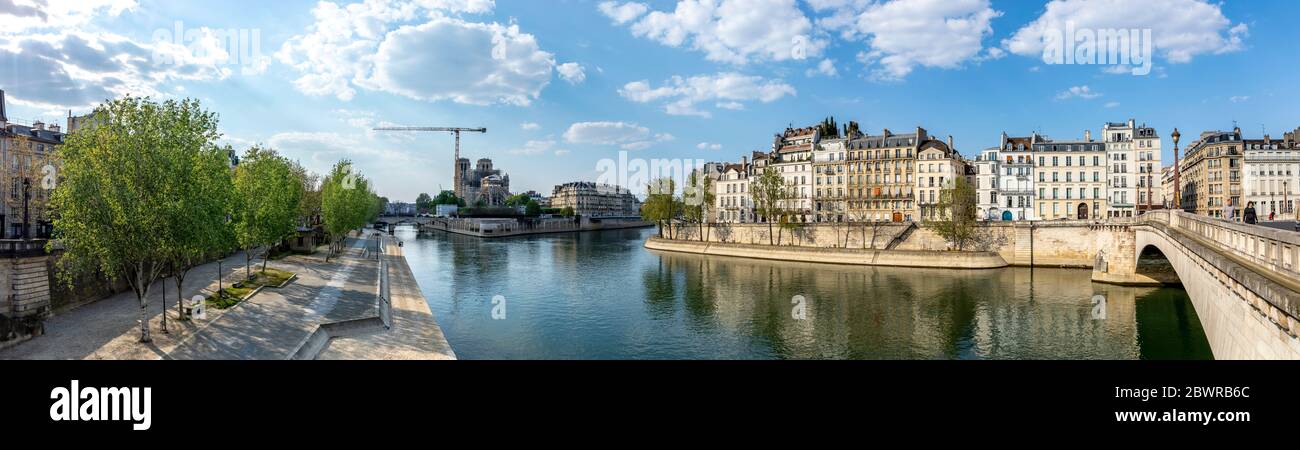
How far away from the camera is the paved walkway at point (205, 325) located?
707 inches

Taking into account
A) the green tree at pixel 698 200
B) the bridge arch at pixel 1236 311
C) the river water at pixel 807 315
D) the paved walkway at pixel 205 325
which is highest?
the green tree at pixel 698 200

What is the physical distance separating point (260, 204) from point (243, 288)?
297 inches

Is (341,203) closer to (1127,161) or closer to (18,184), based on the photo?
(18,184)

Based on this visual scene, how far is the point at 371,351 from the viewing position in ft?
67.6

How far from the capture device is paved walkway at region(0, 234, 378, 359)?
58.9 feet

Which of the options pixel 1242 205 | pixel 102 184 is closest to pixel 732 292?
pixel 102 184

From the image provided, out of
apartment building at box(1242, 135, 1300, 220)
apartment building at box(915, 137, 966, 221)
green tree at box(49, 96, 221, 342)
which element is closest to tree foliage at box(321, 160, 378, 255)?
green tree at box(49, 96, 221, 342)

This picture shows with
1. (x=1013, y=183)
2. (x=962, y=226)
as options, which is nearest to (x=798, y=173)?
(x=1013, y=183)

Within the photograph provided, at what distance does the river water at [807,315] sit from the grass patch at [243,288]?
Result: 8736mm

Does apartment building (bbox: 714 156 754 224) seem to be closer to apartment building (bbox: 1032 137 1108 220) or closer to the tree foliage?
apartment building (bbox: 1032 137 1108 220)

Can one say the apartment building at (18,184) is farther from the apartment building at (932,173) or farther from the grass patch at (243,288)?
the apartment building at (932,173)

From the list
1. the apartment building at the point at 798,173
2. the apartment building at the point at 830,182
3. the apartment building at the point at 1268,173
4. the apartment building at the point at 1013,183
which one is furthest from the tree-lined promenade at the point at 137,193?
the apartment building at the point at 1268,173

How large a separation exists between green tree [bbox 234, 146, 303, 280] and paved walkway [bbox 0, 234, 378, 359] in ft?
9.75
